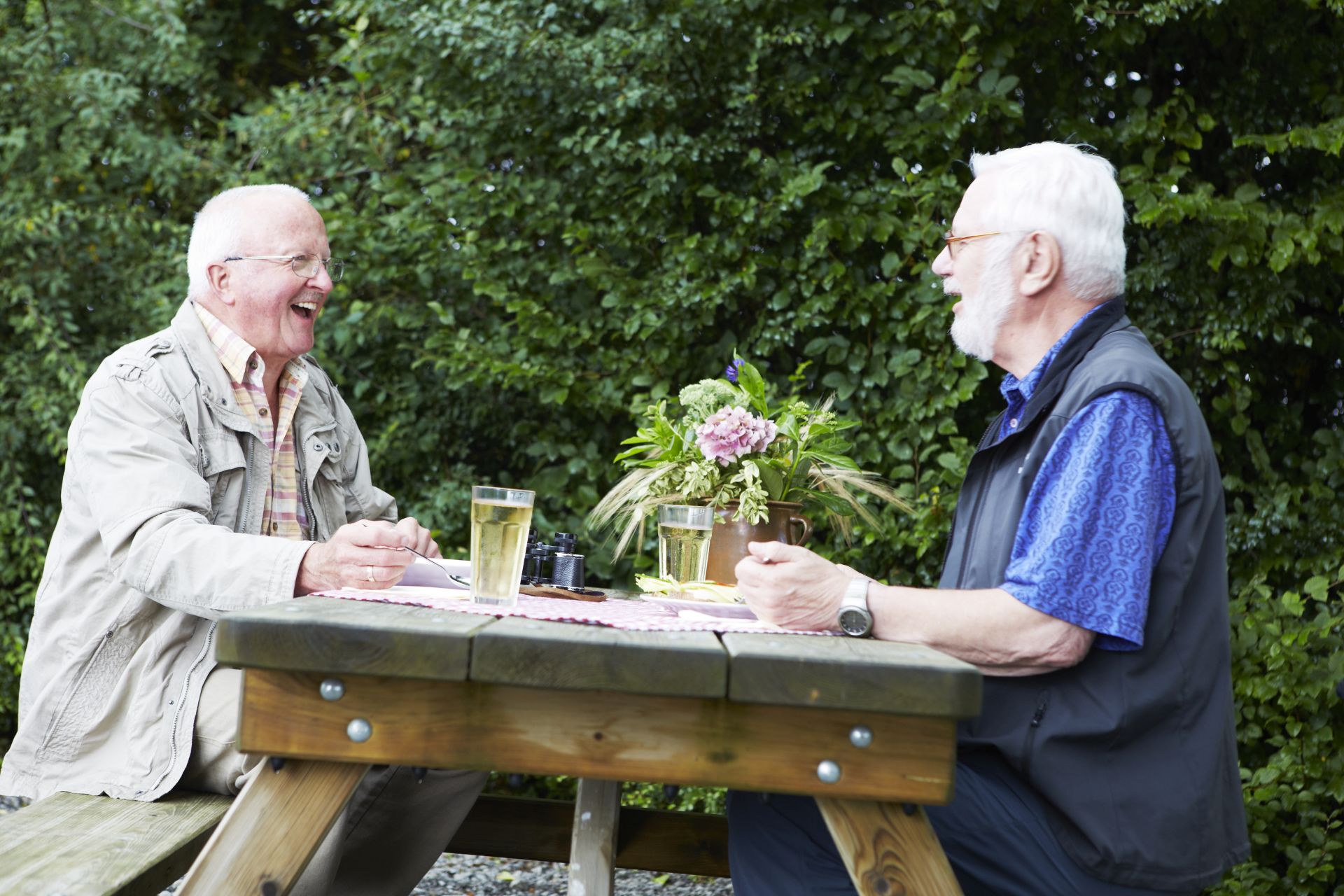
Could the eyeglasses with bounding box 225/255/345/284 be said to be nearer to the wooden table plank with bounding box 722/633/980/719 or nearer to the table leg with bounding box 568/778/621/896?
the table leg with bounding box 568/778/621/896

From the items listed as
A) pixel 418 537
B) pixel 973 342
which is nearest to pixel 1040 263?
pixel 973 342

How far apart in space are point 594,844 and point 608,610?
597mm

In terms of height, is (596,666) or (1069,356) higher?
(1069,356)

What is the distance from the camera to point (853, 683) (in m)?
1.34

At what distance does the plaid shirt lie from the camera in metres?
2.55

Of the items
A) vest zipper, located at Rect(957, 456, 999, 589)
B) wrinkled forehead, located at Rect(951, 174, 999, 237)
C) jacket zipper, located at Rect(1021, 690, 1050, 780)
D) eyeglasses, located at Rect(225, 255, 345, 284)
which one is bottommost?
jacket zipper, located at Rect(1021, 690, 1050, 780)

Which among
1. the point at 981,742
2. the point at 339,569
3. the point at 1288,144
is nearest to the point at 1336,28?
the point at 1288,144

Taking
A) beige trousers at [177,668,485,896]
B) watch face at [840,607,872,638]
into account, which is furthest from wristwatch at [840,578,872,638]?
beige trousers at [177,668,485,896]

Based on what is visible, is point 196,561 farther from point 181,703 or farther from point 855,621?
point 855,621

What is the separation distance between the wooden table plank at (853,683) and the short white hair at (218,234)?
1.76m

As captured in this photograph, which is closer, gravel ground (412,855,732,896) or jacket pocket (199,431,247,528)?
jacket pocket (199,431,247,528)

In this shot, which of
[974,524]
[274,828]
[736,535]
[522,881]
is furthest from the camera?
[522,881]

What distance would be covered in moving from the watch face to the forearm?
0.01 metres

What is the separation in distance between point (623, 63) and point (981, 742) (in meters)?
3.35
